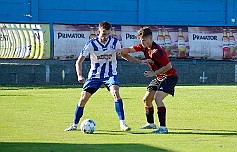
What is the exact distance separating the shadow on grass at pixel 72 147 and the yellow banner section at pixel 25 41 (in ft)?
66.4

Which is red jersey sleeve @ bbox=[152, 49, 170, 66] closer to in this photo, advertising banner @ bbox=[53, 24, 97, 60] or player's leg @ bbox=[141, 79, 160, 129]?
player's leg @ bbox=[141, 79, 160, 129]

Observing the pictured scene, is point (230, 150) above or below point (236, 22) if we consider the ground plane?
below

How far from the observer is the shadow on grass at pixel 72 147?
11273mm

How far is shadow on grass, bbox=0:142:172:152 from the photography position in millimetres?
11273

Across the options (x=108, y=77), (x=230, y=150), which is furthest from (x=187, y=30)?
(x=230, y=150)

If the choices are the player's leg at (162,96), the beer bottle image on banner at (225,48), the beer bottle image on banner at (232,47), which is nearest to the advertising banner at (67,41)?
the beer bottle image on banner at (225,48)

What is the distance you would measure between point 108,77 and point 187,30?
820 inches

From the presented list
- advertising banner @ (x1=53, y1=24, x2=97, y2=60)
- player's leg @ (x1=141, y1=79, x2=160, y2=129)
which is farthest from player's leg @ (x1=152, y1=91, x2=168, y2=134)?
advertising banner @ (x1=53, y1=24, x2=97, y2=60)

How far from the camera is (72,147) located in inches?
457

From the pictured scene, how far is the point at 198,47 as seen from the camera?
114 ft

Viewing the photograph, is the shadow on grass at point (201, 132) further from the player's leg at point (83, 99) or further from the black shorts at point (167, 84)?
the player's leg at point (83, 99)

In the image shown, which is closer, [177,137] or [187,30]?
[177,137]

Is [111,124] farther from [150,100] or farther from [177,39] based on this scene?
[177,39]

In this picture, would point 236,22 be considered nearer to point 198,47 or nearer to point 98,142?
point 198,47
